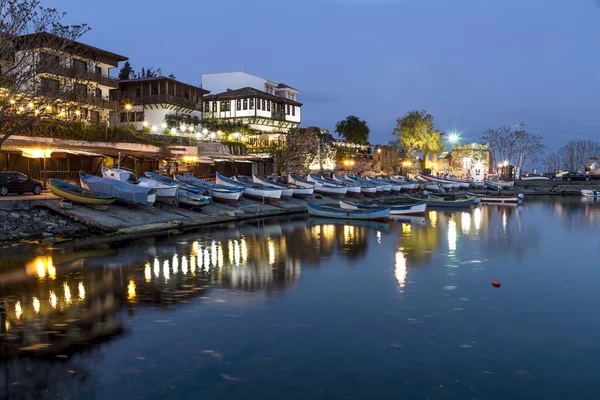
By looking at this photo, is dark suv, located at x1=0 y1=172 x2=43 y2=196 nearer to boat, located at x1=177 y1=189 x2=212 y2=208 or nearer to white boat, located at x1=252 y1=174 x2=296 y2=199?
boat, located at x1=177 y1=189 x2=212 y2=208

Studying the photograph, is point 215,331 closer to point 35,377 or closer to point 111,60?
point 35,377

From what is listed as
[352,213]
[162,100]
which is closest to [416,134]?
[162,100]

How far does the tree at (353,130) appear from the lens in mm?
97000

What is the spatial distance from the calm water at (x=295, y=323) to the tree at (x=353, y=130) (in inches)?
2852

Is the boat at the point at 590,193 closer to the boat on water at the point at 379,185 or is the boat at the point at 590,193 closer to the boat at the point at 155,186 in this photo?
the boat on water at the point at 379,185

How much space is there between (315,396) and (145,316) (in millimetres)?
6482

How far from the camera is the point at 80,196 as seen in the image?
29625 millimetres

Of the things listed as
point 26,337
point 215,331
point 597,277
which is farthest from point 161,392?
point 597,277

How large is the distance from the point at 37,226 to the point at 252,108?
5420 cm

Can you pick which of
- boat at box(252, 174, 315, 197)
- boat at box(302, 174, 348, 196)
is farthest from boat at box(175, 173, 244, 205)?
boat at box(302, 174, 348, 196)

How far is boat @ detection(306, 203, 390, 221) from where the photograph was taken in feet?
129

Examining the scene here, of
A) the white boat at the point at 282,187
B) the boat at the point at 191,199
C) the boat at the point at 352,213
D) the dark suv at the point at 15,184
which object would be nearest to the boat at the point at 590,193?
the boat at the point at 352,213

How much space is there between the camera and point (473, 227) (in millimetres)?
37062

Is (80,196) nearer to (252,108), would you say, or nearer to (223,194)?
(223,194)
